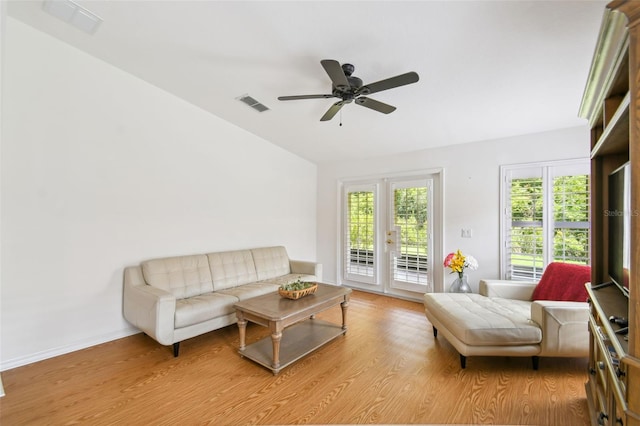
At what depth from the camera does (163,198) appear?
3.46 m

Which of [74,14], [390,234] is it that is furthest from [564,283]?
[74,14]

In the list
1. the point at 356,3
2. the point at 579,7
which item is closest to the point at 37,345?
the point at 356,3

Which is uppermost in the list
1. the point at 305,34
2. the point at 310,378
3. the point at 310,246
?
the point at 305,34

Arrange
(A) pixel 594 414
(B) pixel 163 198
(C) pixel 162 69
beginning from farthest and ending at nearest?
(B) pixel 163 198
(C) pixel 162 69
(A) pixel 594 414

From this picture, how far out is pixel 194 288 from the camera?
10.8ft

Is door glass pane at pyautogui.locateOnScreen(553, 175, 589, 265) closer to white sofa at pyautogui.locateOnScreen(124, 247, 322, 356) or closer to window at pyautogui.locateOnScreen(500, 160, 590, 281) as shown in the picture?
window at pyautogui.locateOnScreen(500, 160, 590, 281)

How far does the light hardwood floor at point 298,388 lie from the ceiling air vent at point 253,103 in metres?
2.78

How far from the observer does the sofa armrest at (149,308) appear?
254 cm

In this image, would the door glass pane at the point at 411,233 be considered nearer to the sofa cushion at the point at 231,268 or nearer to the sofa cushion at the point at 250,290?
the sofa cushion at the point at 250,290

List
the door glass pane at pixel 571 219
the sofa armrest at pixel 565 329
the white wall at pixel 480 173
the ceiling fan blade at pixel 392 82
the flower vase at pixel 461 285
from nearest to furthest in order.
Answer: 1. the ceiling fan blade at pixel 392 82
2. the sofa armrest at pixel 565 329
3. the door glass pane at pixel 571 219
4. the white wall at pixel 480 173
5. the flower vase at pixel 461 285

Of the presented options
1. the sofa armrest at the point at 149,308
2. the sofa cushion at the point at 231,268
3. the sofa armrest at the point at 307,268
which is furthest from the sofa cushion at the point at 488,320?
the sofa armrest at the point at 149,308

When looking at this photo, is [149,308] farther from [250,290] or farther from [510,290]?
[510,290]

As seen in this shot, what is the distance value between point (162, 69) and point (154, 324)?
2.57 m

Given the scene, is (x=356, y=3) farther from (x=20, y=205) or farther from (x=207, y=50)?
(x=20, y=205)
